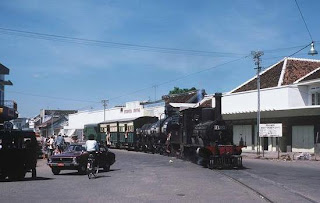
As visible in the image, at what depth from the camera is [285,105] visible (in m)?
39.8

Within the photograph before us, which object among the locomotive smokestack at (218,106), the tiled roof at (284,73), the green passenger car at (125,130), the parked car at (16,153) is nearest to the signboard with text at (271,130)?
the tiled roof at (284,73)

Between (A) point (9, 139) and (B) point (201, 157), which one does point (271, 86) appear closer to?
(B) point (201, 157)

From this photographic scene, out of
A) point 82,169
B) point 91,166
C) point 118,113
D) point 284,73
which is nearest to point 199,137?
point 82,169

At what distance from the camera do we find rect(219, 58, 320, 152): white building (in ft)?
125

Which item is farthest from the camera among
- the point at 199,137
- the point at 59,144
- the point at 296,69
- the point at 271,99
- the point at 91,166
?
the point at 296,69

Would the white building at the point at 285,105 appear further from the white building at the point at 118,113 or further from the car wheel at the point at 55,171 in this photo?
the car wheel at the point at 55,171

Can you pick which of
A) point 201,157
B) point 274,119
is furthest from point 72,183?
point 274,119

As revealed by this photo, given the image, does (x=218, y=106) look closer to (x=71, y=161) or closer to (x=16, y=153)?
(x=71, y=161)

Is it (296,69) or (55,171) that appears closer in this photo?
(55,171)

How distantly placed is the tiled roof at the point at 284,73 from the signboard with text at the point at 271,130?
28.1 feet

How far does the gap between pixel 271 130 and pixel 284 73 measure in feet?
36.2

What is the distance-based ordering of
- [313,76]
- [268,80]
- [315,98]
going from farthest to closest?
[268,80]
[315,98]
[313,76]

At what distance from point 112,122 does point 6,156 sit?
36.9 m

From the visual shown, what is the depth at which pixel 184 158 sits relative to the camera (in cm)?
2800
